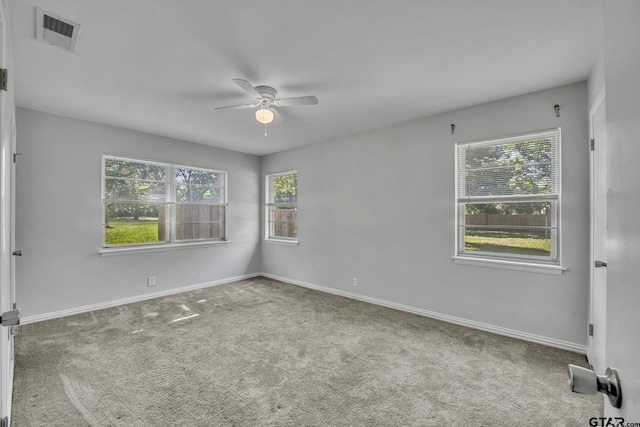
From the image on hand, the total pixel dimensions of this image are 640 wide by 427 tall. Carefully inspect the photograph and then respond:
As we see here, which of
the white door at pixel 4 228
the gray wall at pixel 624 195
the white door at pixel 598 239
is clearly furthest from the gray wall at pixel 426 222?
the white door at pixel 4 228

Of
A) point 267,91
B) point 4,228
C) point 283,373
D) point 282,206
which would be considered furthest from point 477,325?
point 4,228

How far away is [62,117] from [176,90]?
6.49 ft

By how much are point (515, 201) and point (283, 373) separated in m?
2.93

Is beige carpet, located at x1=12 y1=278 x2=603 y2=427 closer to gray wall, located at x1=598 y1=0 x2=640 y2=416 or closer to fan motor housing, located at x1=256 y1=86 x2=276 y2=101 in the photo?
gray wall, located at x1=598 y1=0 x2=640 y2=416

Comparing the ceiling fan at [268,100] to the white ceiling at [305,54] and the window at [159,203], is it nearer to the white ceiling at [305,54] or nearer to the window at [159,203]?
the white ceiling at [305,54]

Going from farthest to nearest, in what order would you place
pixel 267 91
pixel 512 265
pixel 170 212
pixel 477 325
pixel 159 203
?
pixel 170 212, pixel 159 203, pixel 477 325, pixel 512 265, pixel 267 91

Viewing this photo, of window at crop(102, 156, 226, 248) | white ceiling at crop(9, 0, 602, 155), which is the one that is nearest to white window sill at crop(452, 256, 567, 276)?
white ceiling at crop(9, 0, 602, 155)

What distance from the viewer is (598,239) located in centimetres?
242

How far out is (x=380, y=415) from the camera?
1942 mm

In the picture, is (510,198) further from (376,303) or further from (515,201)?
(376,303)

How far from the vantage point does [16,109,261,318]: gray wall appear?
3492mm

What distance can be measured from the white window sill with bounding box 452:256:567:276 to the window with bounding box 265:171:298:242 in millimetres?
2995

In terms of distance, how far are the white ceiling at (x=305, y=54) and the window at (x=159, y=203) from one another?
3.40 ft

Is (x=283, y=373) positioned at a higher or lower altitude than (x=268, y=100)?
lower
